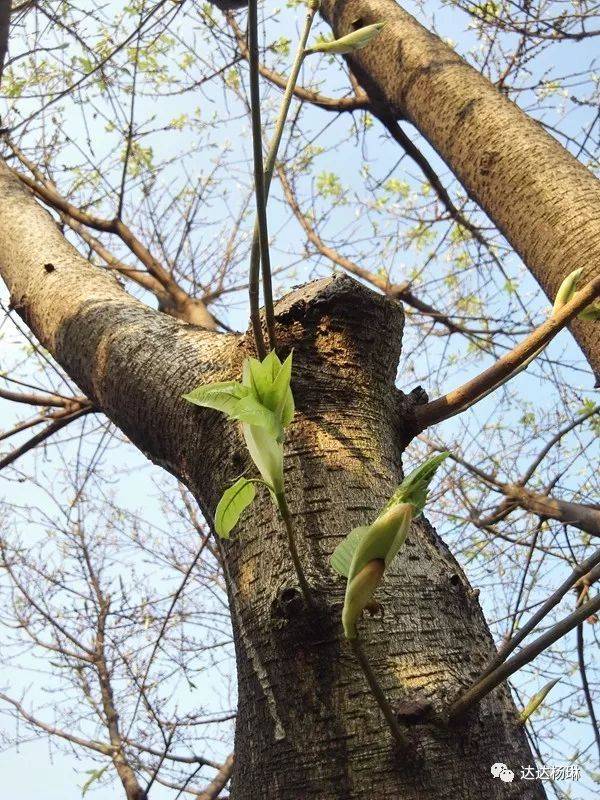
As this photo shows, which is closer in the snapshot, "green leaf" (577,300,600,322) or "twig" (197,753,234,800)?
"green leaf" (577,300,600,322)

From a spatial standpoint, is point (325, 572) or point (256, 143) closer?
point (256, 143)

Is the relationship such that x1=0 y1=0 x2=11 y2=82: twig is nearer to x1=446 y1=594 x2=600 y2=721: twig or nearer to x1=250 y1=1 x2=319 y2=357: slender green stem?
x1=250 y1=1 x2=319 y2=357: slender green stem

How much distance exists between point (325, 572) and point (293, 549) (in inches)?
6.5

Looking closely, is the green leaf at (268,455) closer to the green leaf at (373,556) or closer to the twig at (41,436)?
the green leaf at (373,556)

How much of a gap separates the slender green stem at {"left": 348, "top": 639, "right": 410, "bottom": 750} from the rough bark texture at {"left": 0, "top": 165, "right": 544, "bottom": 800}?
2 cm

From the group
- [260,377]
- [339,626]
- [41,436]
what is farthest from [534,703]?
[41,436]

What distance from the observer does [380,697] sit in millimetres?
529

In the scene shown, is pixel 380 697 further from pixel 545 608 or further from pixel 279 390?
pixel 279 390

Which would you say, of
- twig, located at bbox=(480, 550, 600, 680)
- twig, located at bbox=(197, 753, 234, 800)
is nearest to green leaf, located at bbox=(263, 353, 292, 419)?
twig, located at bbox=(480, 550, 600, 680)

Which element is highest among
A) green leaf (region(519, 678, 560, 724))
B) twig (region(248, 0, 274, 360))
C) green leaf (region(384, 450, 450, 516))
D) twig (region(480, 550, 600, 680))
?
twig (region(248, 0, 274, 360))

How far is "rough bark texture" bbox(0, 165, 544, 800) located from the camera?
0.62 meters

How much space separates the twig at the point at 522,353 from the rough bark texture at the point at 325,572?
0.47ft

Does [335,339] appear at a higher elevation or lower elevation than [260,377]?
higher

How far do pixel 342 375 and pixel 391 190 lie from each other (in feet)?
10.4
